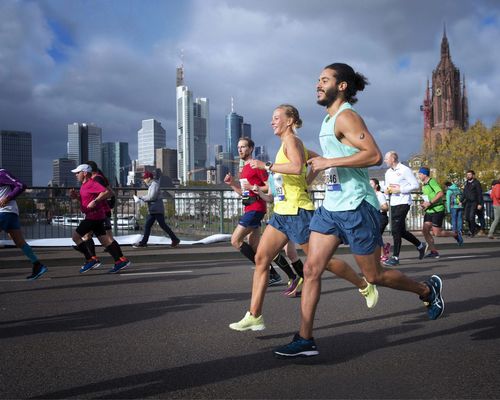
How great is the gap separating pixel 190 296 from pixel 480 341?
133 inches

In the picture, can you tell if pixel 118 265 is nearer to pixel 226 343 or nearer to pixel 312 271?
pixel 226 343

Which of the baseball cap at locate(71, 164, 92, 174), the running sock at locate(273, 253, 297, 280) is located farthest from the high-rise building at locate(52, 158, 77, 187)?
the running sock at locate(273, 253, 297, 280)

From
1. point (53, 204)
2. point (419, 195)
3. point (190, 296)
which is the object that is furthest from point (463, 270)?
point (419, 195)

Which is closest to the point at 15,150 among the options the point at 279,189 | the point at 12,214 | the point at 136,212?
the point at 136,212

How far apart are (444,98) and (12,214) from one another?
16012 centimetres

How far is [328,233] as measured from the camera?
13.2ft

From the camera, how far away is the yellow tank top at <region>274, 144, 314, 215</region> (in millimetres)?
5387

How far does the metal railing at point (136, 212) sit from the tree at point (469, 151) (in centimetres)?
2063

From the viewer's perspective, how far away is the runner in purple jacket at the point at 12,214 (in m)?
8.31

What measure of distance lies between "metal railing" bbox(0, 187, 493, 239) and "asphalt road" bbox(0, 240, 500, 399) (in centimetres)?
566

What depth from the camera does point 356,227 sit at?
13.0ft

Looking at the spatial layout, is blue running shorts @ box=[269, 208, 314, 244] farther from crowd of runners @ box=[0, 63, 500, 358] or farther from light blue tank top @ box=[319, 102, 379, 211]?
light blue tank top @ box=[319, 102, 379, 211]

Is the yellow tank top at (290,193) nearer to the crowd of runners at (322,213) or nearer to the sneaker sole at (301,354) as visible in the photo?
the crowd of runners at (322,213)

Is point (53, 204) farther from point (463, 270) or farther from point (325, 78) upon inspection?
point (325, 78)
